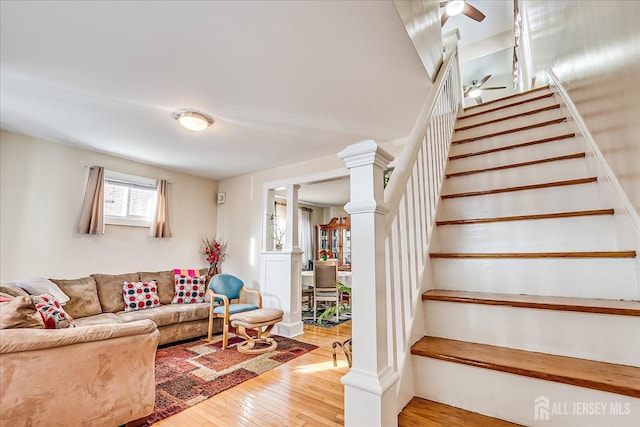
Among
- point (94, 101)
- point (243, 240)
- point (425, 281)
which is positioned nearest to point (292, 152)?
point (243, 240)

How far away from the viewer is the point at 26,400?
1.45 m

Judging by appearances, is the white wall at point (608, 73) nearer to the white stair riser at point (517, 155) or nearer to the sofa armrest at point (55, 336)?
the white stair riser at point (517, 155)

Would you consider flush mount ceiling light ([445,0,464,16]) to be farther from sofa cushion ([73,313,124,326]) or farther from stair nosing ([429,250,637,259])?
sofa cushion ([73,313,124,326])

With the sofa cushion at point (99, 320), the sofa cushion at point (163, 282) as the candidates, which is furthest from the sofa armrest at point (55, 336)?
the sofa cushion at point (163, 282)

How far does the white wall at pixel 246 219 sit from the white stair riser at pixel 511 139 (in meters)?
2.20

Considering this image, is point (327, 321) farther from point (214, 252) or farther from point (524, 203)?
point (524, 203)

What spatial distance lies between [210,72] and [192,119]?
28.5 inches

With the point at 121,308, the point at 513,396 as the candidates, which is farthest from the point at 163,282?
the point at 513,396

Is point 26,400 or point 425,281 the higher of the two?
point 425,281

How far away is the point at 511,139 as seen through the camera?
7.49 ft

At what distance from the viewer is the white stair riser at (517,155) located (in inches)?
76.0

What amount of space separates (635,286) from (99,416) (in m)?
2.72

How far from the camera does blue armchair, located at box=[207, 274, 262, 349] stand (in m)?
3.48

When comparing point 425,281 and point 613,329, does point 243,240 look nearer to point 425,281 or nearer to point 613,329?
point 425,281
